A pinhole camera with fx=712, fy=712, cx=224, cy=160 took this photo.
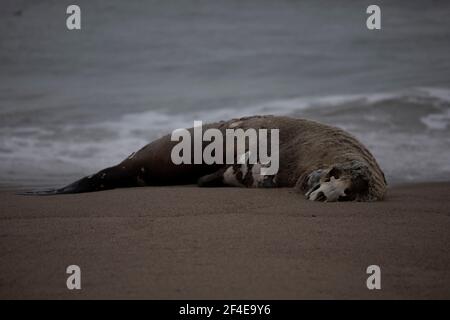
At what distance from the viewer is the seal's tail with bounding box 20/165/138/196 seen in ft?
20.7

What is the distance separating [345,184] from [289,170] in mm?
890

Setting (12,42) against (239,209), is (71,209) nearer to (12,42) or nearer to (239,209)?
(239,209)

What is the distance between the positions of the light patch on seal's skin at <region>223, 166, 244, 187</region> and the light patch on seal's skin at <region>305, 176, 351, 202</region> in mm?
1043

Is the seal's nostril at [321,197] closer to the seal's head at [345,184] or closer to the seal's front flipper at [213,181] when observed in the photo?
the seal's head at [345,184]

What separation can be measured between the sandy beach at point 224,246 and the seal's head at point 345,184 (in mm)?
134

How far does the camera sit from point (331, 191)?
5207mm

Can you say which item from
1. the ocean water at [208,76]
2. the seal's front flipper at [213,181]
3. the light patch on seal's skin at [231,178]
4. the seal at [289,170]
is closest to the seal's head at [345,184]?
the seal at [289,170]

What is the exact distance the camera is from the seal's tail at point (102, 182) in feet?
20.7

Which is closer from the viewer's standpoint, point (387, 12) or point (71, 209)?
point (71, 209)

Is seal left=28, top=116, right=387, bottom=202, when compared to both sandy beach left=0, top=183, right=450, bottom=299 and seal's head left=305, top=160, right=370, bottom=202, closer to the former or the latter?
seal's head left=305, top=160, right=370, bottom=202

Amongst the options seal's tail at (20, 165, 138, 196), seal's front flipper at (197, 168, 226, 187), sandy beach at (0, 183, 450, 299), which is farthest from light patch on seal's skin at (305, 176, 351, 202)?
seal's tail at (20, 165, 138, 196)

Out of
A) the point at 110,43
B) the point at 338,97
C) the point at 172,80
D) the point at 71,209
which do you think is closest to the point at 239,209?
the point at 71,209

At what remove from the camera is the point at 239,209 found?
16.5 feet
